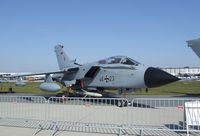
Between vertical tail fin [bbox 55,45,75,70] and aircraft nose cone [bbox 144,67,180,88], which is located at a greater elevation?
vertical tail fin [bbox 55,45,75,70]

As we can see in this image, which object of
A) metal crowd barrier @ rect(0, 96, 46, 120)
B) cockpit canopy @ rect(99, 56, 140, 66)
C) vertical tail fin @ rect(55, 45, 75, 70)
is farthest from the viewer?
vertical tail fin @ rect(55, 45, 75, 70)

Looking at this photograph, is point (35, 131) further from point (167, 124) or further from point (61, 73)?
point (61, 73)

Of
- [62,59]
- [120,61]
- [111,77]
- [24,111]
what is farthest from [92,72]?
[62,59]

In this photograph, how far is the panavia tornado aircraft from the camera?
13.7 metres

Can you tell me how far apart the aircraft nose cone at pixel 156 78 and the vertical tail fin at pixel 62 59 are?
32.8 ft

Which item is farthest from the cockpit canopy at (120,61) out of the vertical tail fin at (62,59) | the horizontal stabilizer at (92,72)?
the vertical tail fin at (62,59)

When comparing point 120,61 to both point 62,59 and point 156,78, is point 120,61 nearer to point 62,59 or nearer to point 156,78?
point 156,78

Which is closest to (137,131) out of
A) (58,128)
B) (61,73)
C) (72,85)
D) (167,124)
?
(167,124)

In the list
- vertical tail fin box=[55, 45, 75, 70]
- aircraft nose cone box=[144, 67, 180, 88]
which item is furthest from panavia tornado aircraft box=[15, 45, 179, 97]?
vertical tail fin box=[55, 45, 75, 70]

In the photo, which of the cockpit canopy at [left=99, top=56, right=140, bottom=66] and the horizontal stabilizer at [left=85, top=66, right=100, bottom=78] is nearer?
the cockpit canopy at [left=99, top=56, right=140, bottom=66]

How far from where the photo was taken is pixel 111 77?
50.9 feet

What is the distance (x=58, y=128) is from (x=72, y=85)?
9.68 metres

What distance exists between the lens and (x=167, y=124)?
28.8ft

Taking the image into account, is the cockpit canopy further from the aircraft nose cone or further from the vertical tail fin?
the vertical tail fin
